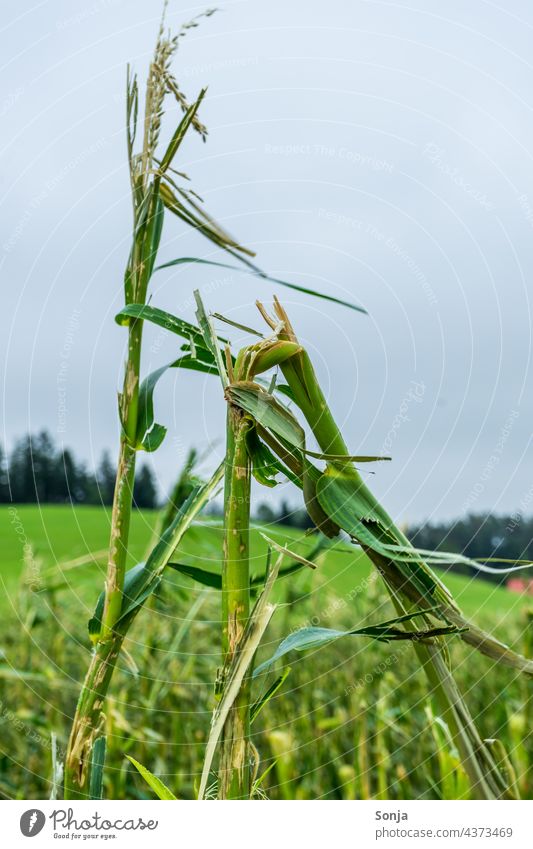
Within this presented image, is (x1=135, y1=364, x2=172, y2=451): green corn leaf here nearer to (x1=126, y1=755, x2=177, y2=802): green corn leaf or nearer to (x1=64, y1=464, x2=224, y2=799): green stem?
(x1=64, y1=464, x2=224, y2=799): green stem

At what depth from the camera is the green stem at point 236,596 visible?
267mm

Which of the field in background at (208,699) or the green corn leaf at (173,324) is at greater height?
the green corn leaf at (173,324)

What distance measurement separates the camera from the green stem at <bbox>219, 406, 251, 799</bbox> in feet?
0.88

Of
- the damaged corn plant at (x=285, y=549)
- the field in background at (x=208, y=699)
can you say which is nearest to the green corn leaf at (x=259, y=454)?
the damaged corn plant at (x=285, y=549)

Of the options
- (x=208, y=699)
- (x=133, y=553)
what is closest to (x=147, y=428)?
(x=208, y=699)

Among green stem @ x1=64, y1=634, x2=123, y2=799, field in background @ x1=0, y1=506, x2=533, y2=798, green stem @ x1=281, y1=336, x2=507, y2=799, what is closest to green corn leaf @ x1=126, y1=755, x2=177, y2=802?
green stem @ x1=64, y1=634, x2=123, y2=799

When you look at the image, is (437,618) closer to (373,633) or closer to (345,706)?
(373,633)

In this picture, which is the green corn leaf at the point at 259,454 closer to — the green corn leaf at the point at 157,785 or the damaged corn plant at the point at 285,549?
the damaged corn plant at the point at 285,549

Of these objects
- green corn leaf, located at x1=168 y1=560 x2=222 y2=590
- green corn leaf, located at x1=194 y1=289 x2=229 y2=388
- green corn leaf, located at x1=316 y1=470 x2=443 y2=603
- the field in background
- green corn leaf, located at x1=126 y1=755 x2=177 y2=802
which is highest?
green corn leaf, located at x1=194 y1=289 x2=229 y2=388

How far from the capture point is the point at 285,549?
0.95 feet
